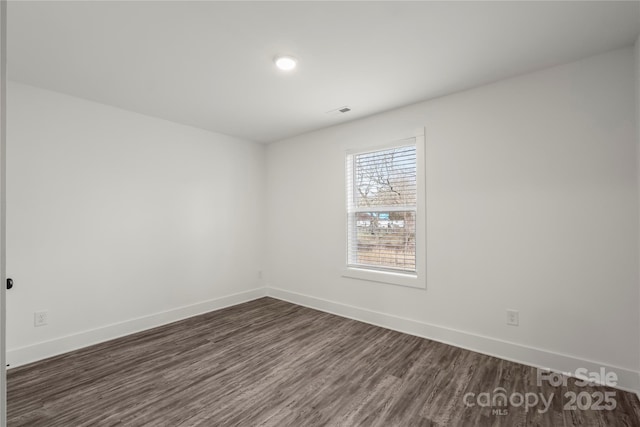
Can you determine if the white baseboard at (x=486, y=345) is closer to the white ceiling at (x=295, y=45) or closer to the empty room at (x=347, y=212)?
the empty room at (x=347, y=212)

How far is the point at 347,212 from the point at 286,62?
207cm

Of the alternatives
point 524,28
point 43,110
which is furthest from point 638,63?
point 43,110

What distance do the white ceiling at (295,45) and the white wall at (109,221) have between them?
16.6 inches

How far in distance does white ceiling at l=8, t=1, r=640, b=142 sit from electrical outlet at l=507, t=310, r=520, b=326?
2.14 metres

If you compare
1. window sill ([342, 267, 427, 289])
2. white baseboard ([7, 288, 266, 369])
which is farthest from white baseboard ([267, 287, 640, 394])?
white baseboard ([7, 288, 266, 369])

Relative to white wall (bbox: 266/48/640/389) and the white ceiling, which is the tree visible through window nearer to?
white wall (bbox: 266/48/640/389)

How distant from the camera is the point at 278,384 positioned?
2.31 meters

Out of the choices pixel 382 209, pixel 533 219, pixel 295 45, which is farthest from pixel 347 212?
pixel 295 45

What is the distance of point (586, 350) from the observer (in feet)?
7.63

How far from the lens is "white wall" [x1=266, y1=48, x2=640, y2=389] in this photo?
2.22 meters

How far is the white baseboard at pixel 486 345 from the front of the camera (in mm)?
2209

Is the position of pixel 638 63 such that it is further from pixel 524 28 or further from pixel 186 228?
pixel 186 228

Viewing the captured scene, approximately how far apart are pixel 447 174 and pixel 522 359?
182cm

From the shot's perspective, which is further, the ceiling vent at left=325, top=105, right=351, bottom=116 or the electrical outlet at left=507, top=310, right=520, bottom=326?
the ceiling vent at left=325, top=105, right=351, bottom=116
